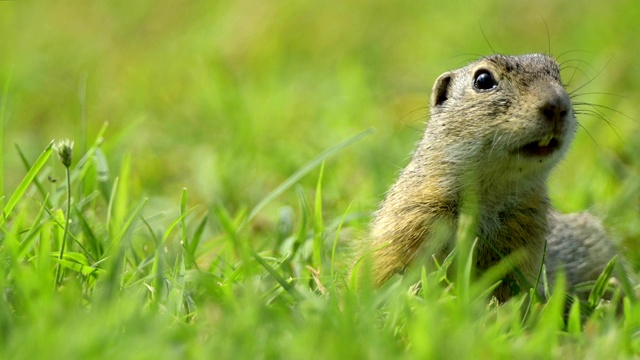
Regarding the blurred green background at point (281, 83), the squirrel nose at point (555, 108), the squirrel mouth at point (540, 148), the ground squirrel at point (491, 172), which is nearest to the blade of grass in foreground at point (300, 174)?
the ground squirrel at point (491, 172)

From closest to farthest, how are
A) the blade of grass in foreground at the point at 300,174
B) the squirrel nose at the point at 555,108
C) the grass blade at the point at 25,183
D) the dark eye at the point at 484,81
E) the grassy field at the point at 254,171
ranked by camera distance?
the grassy field at the point at 254,171
the grass blade at the point at 25,183
the squirrel nose at the point at 555,108
the dark eye at the point at 484,81
the blade of grass in foreground at the point at 300,174

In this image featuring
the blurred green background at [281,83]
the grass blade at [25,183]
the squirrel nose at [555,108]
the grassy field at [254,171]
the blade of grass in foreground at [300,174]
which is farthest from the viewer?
the blurred green background at [281,83]

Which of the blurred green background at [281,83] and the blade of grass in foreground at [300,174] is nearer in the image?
the blade of grass in foreground at [300,174]

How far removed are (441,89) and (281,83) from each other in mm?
3455

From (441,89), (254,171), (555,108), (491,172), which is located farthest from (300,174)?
(254,171)

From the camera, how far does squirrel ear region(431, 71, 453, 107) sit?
459 centimetres

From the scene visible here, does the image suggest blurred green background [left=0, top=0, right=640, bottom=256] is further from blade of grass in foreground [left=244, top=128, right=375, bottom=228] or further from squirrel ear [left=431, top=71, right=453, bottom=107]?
squirrel ear [left=431, top=71, right=453, bottom=107]

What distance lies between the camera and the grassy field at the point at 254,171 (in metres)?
2.90

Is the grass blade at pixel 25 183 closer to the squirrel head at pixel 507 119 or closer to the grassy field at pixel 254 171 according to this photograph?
the grassy field at pixel 254 171

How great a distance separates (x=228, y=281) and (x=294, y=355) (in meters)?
0.90

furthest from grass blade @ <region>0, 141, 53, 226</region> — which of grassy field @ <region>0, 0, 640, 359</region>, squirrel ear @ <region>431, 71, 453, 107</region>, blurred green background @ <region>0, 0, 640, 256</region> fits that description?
squirrel ear @ <region>431, 71, 453, 107</region>

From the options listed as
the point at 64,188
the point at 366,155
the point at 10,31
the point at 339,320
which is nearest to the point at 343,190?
the point at 366,155

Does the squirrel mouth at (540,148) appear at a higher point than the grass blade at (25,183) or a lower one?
lower

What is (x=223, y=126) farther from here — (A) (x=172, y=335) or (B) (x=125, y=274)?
(A) (x=172, y=335)
